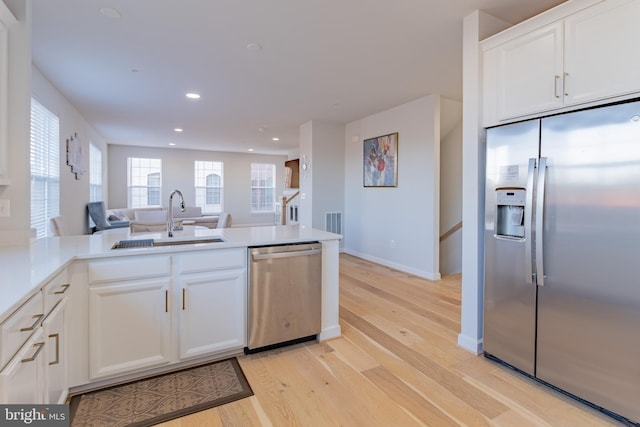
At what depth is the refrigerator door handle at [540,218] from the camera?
1.94m

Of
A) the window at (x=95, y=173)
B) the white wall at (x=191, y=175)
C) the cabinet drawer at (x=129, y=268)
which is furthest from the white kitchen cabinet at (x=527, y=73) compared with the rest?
the white wall at (x=191, y=175)

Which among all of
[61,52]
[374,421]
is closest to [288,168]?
[61,52]

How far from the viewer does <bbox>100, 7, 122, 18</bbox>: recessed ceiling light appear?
94.6 inches

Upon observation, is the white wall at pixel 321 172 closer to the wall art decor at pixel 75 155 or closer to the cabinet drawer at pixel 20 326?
the wall art decor at pixel 75 155

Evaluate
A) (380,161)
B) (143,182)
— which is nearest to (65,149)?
(380,161)

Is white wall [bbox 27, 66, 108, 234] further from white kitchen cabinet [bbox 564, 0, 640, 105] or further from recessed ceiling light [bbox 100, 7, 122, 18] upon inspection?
white kitchen cabinet [bbox 564, 0, 640, 105]

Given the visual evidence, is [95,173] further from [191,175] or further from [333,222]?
[333,222]

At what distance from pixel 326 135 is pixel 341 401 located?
5.03 metres

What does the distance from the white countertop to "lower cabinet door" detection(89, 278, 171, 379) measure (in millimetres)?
231

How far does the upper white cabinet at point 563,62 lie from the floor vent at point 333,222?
4061 millimetres

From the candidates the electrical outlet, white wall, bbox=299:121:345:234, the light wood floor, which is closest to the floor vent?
white wall, bbox=299:121:345:234

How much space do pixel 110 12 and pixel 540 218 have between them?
11.2 ft

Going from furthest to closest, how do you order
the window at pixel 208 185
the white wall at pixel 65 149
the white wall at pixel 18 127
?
1. the window at pixel 208 185
2. the white wall at pixel 65 149
3. the white wall at pixel 18 127

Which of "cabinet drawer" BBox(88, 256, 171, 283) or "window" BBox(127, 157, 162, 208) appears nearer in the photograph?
"cabinet drawer" BBox(88, 256, 171, 283)
